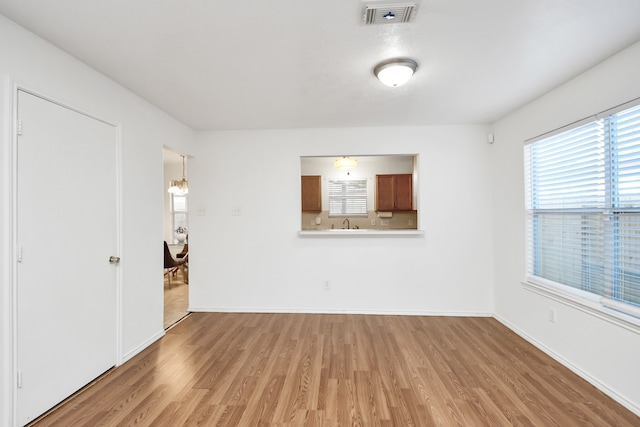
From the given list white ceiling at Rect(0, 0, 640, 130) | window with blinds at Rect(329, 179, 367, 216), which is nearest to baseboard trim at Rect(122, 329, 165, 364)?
white ceiling at Rect(0, 0, 640, 130)

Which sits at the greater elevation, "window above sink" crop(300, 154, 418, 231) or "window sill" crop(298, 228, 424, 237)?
"window above sink" crop(300, 154, 418, 231)

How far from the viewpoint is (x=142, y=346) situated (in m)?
2.83

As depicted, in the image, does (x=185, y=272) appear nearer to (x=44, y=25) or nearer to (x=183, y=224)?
(x=183, y=224)

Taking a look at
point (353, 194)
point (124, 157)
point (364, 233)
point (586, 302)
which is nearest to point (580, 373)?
point (586, 302)

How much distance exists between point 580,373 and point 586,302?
605 mm

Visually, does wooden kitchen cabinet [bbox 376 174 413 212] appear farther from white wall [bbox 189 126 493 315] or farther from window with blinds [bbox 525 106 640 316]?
window with blinds [bbox 525 106 640 316]

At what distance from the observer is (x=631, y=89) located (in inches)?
77.9

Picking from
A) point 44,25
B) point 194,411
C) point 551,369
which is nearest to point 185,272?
Result: point 194,411

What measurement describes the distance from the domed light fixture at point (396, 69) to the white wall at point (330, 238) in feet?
5.19

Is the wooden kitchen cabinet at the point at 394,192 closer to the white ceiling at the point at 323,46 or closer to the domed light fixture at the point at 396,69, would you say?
the white ceiling at the point at 323,46

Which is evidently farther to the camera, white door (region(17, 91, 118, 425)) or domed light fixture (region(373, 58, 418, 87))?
domed light fixture (region(373, 58, 418, 87))

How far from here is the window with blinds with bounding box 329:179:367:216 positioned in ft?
21.2

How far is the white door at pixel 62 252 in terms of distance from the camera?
5.91 ft

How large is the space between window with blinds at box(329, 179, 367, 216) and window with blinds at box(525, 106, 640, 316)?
363cm
